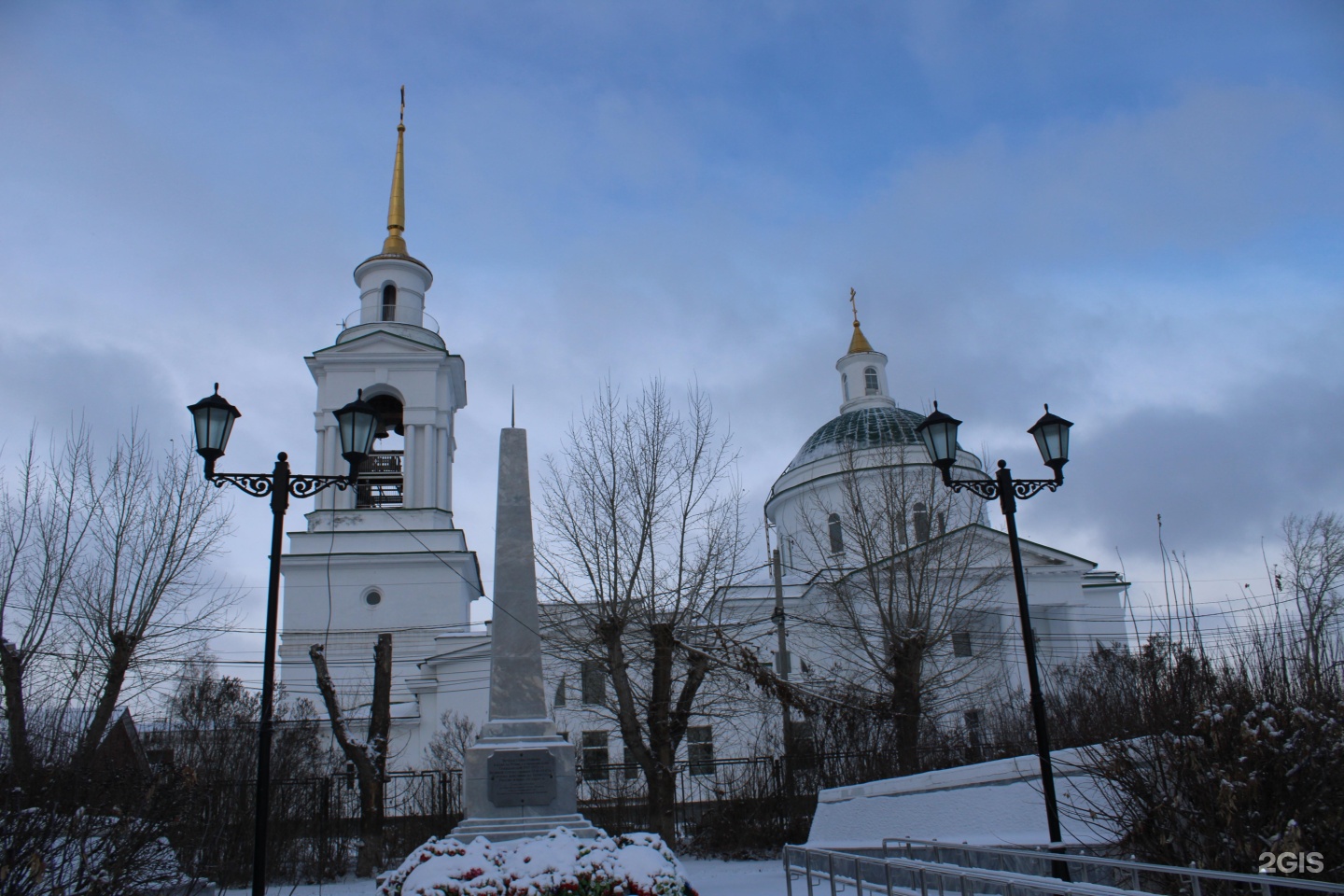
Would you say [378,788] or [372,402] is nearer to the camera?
[378,788]

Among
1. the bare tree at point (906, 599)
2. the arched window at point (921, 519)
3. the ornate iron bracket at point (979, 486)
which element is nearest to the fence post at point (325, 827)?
the bare tree at point (906, 599)

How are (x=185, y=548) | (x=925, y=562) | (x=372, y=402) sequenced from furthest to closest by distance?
(x=372, y=402) → (x=925, y=562) → (x=185, y=548)

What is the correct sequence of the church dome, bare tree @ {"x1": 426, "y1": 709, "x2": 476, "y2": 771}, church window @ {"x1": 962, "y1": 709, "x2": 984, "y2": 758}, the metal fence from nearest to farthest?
the metal fence < church window @ {"x1": 962, "y1": 709, "x2": 984, "y2": 758} < bare tree @ {"x1": 426, "y1": 709, "x2": 476, "y2": 771} < the church dome

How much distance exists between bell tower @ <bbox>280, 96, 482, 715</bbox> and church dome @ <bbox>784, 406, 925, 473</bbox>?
15.7m

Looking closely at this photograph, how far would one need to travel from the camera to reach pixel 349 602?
31984mm

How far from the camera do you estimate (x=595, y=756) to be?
26.5 meters

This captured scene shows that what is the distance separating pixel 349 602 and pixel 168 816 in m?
24.7

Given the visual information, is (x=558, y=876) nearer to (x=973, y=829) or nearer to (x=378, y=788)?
(x=973, y=829)

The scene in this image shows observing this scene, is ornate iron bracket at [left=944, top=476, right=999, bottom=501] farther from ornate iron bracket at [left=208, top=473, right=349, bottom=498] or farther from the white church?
the white church

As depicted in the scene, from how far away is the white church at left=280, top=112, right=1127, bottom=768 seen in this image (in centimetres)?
3069

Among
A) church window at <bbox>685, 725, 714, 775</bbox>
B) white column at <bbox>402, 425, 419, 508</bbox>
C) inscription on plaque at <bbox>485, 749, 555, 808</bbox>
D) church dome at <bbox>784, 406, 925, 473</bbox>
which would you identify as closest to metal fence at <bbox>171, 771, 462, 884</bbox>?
inscription on plaque at <bbox>485, 749, 555, 808</bbox>

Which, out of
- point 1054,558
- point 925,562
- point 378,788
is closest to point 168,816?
point 378,788

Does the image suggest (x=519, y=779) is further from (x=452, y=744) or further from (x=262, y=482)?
(x=452, y=744)

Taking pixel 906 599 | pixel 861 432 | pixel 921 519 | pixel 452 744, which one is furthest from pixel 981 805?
pixel 861 432
